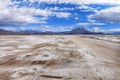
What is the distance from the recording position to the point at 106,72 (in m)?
12.3

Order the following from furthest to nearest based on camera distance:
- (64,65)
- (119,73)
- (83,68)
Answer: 1. (64,65)
2. (83,68)
3. (119,73)

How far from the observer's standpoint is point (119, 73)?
39.7ft

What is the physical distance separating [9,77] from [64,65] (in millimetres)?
4198

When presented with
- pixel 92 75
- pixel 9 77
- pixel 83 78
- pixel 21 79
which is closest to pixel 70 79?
pixel 83 78

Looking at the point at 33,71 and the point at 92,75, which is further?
the point at 33,71

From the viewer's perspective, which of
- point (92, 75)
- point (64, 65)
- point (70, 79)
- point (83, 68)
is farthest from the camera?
point (64, 65)

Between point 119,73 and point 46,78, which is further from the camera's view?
point 119,73

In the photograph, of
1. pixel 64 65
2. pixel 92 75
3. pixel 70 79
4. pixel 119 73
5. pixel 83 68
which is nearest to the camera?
pixel 70 79

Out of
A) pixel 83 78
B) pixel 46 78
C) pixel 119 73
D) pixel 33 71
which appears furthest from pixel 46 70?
pixel 119 73

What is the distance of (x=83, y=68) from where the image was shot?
13234 mm

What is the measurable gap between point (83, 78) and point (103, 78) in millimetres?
975

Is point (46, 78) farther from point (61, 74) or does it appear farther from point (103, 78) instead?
point (103, 78)

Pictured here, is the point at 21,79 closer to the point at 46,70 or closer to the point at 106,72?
the point at 46,70

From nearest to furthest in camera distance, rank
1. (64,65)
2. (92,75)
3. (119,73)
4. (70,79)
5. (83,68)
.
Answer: (70,79), (92,75), (119,73), (83,68), (64,65)
